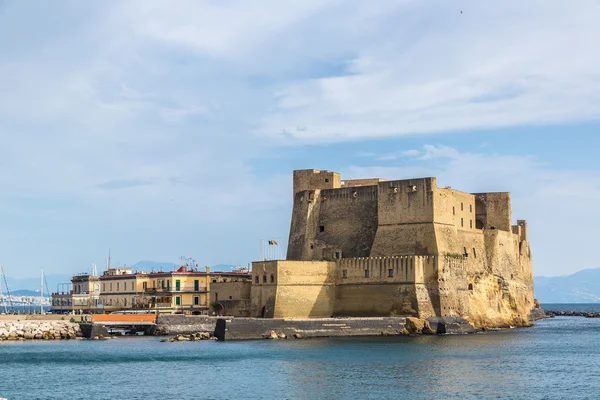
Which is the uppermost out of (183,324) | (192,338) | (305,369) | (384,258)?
(384,258)

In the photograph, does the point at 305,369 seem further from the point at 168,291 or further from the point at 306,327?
the point at 168,291

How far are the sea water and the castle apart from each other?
434cm

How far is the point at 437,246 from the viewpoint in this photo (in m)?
58.1

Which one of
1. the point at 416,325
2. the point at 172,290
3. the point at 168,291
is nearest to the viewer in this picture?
the point at 416,325

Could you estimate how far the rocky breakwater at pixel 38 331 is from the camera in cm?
5609

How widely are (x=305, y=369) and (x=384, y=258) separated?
19674mm

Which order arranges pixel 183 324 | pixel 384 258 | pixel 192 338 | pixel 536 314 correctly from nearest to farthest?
1. pixel 192 338
2. pixel 183 324
3. pixel 384 258
4. pixel 536 314

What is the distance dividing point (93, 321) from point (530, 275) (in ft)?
133

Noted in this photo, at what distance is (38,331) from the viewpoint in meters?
56.3

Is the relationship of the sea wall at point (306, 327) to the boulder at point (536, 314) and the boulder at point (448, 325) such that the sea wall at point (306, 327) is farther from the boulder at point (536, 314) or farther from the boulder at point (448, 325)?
the boulder at point (536, 314)

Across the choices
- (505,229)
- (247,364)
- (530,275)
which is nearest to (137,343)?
(247,364)

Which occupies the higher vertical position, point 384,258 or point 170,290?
point 384,258

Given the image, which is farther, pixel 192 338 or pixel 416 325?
pixel 416 325

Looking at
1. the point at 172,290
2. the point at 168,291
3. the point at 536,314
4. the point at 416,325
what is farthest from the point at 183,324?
the point at 536,314
